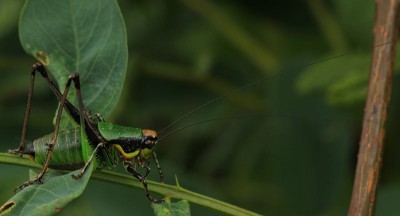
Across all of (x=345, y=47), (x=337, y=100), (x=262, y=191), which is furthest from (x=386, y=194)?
(x=262, y=191)

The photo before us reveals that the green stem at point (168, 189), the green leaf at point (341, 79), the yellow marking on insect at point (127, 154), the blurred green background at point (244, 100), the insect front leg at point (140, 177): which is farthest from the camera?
the blurred green background at point (244, 100)

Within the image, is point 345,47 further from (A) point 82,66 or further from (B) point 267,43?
(A) point 82,66

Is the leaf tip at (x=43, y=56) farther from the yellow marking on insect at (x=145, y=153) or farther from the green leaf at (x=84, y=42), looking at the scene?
the yellow marking on insect at (x=145, y=153)

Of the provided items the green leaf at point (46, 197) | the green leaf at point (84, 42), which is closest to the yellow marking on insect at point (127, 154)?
the green leaf at point (84, 42)

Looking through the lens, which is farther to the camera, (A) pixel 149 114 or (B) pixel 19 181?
(A) pixel 149 114

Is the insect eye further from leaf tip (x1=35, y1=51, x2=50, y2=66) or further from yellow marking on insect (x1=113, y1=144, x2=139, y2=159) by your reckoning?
leaf tip (x1=35, y1=51, x2=50, y2=66)

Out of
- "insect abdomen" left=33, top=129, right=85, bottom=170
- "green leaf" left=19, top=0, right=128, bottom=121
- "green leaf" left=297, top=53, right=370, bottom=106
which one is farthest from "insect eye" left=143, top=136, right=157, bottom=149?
"green leaf" left=297, top=53, right=370, bottom=106
